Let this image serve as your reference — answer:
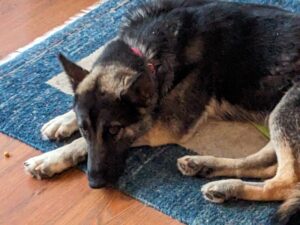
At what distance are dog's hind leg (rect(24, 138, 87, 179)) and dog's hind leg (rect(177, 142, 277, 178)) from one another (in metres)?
0.42

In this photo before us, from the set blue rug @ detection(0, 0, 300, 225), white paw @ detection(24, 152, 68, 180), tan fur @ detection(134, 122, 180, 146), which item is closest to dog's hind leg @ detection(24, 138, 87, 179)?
white paw @ detection(24, 152, 68, 180)

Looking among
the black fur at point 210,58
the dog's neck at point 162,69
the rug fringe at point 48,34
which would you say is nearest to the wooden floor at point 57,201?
the black fur at point 210,58

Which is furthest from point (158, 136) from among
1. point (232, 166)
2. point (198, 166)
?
point (232, 166)

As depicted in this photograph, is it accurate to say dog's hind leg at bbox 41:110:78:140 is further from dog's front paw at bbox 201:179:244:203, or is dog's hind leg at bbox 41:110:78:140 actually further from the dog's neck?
dog's front paw at bbox 201:179:244:203

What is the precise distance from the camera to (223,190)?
6.66 ft

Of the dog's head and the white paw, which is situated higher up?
the dog's head

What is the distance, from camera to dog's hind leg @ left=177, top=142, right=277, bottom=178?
84.3 inches

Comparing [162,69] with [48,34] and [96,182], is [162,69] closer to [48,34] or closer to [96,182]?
[96,182]

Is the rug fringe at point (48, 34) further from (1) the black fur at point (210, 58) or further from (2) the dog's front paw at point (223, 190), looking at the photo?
(2) the dog's front paw at point (223, 190)

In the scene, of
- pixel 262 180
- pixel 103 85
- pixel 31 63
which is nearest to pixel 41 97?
pixel 31 63

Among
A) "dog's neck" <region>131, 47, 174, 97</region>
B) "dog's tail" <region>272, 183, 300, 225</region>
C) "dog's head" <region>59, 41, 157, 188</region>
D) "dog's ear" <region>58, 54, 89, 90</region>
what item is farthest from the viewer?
"dog's neck" <region>131, 47, 174, 97</region>

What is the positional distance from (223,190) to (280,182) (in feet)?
0.70

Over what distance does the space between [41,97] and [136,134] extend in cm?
68

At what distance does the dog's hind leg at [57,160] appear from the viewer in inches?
86.0
